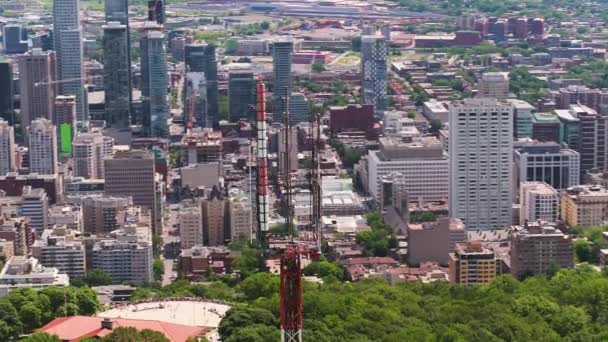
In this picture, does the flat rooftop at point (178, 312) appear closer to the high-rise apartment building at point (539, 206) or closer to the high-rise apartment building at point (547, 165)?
the high-rise apartment building at point (539, 206)

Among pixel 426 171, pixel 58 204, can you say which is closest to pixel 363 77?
pixel 426 171

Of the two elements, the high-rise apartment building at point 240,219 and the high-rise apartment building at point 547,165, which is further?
the high-rise apartment building at point 547,165

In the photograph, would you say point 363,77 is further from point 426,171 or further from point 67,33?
point 426,171

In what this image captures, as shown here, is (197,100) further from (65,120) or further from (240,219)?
(240,219)

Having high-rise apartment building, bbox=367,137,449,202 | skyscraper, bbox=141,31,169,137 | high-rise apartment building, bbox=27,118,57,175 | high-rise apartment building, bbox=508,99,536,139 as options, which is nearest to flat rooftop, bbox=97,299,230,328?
high-rise apartment building, bbox=367,137,449,202

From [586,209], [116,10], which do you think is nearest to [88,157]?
Result: [586,209]

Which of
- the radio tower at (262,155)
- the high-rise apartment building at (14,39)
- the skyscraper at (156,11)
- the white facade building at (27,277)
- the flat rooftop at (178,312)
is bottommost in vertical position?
the white facade building at (27,277)

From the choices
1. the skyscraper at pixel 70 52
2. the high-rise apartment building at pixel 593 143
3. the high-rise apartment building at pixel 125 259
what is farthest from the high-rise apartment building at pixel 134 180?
the skyscraper at pixel 70 52

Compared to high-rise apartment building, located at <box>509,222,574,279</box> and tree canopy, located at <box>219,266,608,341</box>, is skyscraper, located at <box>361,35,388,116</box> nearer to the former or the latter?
high-rise apartment building, located at <box>509,222,574,279</box>
